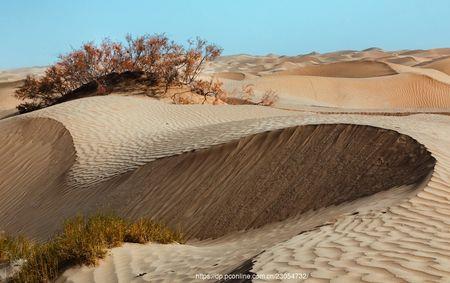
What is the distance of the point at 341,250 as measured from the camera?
498 cm

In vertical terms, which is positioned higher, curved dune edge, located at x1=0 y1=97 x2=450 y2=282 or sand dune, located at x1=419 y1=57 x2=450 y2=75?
sand dune, located at x1=419 y1=57 x2=450 y2=75

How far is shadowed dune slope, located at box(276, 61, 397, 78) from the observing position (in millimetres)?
49469

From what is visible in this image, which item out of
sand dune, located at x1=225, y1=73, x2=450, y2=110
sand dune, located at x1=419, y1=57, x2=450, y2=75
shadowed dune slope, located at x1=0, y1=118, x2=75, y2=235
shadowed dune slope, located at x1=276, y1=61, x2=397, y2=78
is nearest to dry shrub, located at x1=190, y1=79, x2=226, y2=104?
shadowed dune slope, located at x1=0, y1=118, x2=75, y2=235

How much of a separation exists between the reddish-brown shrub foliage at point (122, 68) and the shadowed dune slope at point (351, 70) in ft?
87.7

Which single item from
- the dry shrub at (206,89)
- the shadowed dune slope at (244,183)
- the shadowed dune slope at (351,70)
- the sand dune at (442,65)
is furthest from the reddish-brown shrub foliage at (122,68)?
the sand dune at (442,65)

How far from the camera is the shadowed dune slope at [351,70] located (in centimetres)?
4947

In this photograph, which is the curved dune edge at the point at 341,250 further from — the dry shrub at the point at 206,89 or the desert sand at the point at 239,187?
the dry shrub at the point at 206,89

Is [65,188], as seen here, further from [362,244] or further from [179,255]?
[362,244]

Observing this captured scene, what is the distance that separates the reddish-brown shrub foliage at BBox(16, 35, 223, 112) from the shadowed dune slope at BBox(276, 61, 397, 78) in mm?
26722

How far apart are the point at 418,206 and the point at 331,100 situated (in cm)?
3465

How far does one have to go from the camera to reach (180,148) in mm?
12164

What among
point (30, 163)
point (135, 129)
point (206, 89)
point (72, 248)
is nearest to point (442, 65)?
point (206, 89)

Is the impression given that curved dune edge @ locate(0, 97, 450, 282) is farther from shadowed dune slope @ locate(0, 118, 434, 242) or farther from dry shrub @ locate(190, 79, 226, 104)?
dry shrub @ locate(190, 79, 226, 104)

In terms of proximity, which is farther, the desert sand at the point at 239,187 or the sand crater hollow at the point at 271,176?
the sand crater hollow at the point at 271,176
